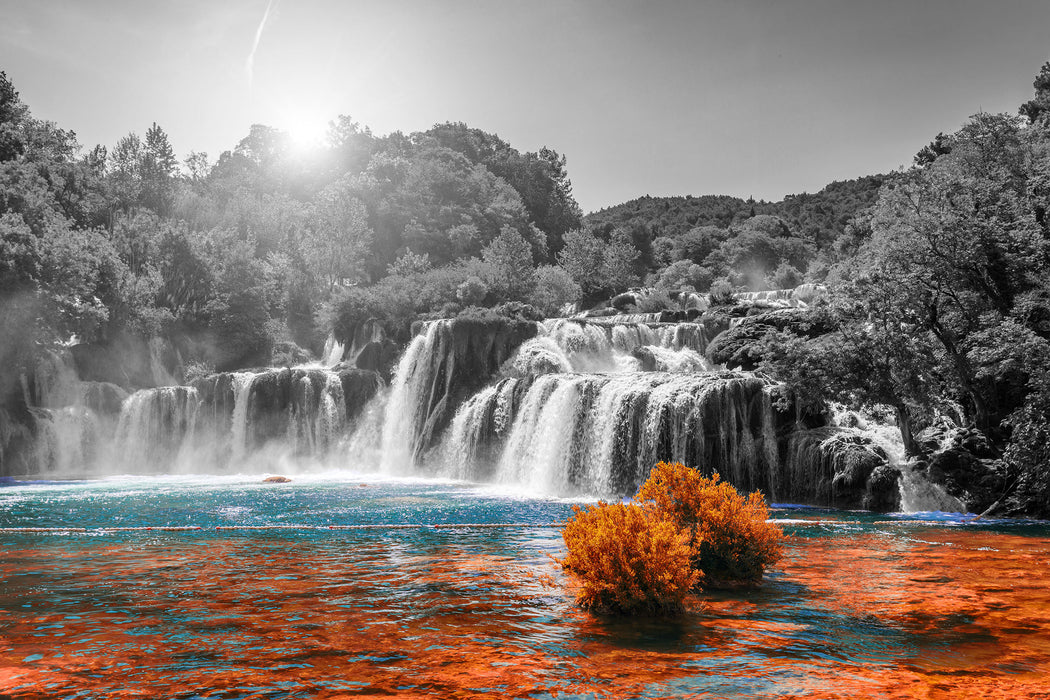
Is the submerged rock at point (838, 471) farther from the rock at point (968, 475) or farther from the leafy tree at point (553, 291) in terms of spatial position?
the leafy tree at point (553, 291)

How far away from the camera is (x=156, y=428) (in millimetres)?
38438

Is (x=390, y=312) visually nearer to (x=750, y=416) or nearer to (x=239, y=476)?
(x=239, y=476)

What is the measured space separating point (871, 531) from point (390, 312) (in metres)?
33.9

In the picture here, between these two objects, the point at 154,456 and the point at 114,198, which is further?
the point at 114,198

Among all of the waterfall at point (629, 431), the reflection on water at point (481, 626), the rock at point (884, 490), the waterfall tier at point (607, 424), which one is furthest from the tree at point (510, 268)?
the reflection on water at point (481, 626)

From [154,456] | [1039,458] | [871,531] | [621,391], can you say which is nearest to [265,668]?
[871,531]

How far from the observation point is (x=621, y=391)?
1009 inches

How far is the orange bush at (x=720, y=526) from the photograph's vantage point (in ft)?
32.2

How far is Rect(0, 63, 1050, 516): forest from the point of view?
21.2m

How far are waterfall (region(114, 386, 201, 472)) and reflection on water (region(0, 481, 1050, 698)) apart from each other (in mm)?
26406

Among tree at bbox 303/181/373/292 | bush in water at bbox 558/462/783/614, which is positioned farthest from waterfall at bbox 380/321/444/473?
bush in water at bbox 558/462/783/614

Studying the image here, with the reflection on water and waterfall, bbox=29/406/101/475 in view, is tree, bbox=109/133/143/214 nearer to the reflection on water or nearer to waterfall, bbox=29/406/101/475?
waterfall, bbox=29/406/101/475

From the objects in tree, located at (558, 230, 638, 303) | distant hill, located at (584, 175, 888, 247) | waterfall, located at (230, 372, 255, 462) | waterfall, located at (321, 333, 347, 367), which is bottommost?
waterfall, located at (230, 372, 255, 462)

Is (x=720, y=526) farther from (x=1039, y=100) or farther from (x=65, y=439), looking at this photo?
(x=1039, y=100)
